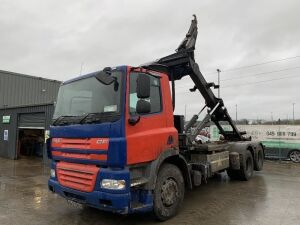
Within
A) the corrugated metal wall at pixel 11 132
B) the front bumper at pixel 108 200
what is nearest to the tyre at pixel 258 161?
the front bumper at pixel 108 200

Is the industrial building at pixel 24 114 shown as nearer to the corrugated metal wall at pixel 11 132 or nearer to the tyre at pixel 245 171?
the corrugated metal wall at pixel 11 132

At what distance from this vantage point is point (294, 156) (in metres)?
15.0

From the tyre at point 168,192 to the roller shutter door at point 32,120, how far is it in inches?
428

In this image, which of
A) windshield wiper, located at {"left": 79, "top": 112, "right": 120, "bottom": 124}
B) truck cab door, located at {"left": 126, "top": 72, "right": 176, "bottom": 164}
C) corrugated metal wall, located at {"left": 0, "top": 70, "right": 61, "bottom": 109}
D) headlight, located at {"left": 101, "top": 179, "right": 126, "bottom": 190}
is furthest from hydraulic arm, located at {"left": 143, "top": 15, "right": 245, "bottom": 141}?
corrugated metal wall, located at {"left": 0, "top": 70, "right": 61, "bottom": 109}

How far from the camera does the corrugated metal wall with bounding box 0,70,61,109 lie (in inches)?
891

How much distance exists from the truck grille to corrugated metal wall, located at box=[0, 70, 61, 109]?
55.9ft

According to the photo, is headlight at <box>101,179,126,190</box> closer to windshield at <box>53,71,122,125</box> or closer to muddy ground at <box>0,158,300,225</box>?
windshield at <box>53,71,122,125</box>

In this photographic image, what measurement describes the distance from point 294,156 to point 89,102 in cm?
1281

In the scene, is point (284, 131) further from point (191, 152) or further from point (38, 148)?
point (38, 148)

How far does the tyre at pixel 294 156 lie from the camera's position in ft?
49.0

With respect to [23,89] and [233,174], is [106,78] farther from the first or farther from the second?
[23,89]

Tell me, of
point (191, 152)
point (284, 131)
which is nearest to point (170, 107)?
point (191, 152)

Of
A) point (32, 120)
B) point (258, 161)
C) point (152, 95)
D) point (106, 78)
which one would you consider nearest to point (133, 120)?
point (106, 78)

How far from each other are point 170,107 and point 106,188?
2.22 m
